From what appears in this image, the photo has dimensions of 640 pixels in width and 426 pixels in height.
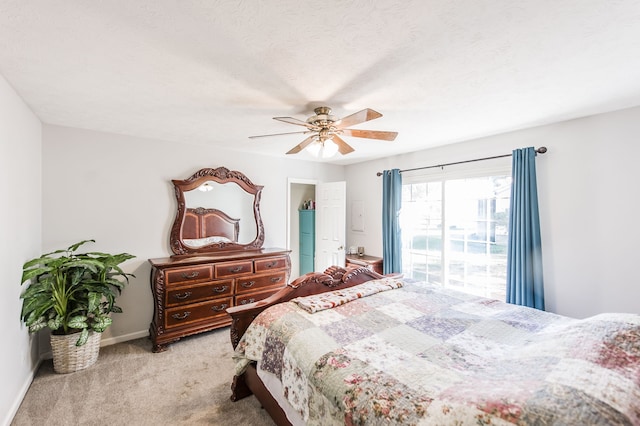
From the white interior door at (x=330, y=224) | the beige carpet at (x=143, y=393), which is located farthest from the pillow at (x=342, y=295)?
the white interior door at (x=330, y=224)

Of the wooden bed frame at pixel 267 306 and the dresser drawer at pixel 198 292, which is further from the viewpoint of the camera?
the dresser drawer at pixel 198 292

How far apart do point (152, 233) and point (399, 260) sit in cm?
341

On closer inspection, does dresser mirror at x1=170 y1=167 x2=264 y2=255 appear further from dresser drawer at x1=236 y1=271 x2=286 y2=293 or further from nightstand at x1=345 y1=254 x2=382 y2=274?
nightstand at x1=345 y1=254 x2=382 y2=274

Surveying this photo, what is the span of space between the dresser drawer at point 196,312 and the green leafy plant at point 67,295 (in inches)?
22.6

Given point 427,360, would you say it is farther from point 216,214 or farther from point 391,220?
point 216,214

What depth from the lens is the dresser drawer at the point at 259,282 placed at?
11.5 feet

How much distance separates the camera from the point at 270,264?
3785 mm

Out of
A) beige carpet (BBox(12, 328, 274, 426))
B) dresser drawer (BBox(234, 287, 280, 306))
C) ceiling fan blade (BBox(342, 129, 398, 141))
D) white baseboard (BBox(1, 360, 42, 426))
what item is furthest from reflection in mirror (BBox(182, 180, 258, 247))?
ceiling fan blade (BBox(342, 129, 398, 141))

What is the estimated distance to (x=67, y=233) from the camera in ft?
9.68

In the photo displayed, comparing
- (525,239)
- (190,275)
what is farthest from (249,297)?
(525,239)

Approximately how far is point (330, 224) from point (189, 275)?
2299 millimetres

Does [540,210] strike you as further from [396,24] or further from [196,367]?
[196,367]

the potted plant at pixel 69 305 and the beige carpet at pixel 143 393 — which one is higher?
the potted plant at pixel 69 305

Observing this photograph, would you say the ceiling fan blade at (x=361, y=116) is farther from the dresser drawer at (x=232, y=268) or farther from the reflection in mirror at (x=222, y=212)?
the reflection in mirror at (x=222, y=212)
